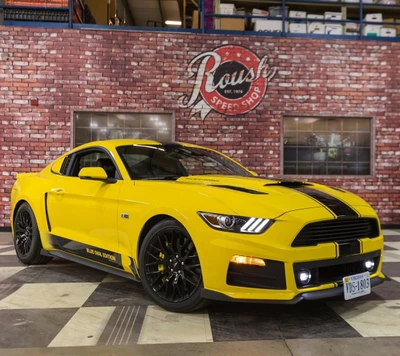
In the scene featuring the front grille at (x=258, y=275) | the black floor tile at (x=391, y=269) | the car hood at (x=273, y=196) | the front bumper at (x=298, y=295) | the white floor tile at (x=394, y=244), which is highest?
the car hood at (x=273, y=196)

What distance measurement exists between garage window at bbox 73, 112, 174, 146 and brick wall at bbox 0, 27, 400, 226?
0.18m

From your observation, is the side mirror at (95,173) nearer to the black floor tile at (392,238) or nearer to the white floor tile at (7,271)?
the white floor tile at (7,271)

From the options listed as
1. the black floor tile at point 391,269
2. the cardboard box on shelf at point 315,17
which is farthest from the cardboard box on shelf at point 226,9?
the black floor tile at point 391,269

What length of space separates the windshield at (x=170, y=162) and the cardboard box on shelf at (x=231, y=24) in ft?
16.1

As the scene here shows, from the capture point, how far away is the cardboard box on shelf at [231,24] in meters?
8.39

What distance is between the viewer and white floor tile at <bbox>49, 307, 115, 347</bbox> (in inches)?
103

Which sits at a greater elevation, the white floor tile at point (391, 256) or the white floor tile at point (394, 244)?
the white floor tile at point (391, 256)

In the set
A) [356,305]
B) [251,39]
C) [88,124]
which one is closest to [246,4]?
[251,39]

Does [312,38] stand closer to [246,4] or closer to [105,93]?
[246,4]

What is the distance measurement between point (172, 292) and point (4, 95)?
6.43 meters

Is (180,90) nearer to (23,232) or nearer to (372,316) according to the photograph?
(23,232)

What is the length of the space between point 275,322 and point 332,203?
0.99 metres

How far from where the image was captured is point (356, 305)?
338cm

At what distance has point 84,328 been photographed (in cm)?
285
